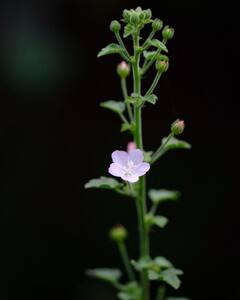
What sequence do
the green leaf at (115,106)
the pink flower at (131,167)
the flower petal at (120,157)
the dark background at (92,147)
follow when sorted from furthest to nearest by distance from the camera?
the dark background at (92,147), the green leaf at (115,106), the flower petal at (120,157), the pink flower at (131,167)

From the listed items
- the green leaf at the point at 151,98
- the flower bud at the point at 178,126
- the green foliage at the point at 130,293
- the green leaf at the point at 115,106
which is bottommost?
the green foliage at the point at 130,293

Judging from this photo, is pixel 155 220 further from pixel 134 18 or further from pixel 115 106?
pixel 134 18

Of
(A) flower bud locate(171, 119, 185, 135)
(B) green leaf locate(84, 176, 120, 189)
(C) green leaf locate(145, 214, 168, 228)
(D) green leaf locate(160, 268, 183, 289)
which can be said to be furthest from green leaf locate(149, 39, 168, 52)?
(D) green leaf locate(160, 268, 183, 289)

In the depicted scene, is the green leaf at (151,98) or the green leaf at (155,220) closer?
the green leaf at (151,98)

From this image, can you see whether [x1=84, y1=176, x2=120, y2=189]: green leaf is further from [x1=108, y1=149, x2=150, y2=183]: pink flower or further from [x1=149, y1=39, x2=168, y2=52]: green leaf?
[x1=149, y1=39, x2=168, y2=52]: green leaf

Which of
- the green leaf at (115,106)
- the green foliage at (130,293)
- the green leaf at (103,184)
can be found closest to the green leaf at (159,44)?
the green leaf at (115,106)

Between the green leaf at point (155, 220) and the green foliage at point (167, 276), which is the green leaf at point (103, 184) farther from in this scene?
the green foliage at point (167, 276)

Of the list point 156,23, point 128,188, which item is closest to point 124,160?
point 128,188

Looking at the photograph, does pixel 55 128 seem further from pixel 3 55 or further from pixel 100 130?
pixel 3 55
